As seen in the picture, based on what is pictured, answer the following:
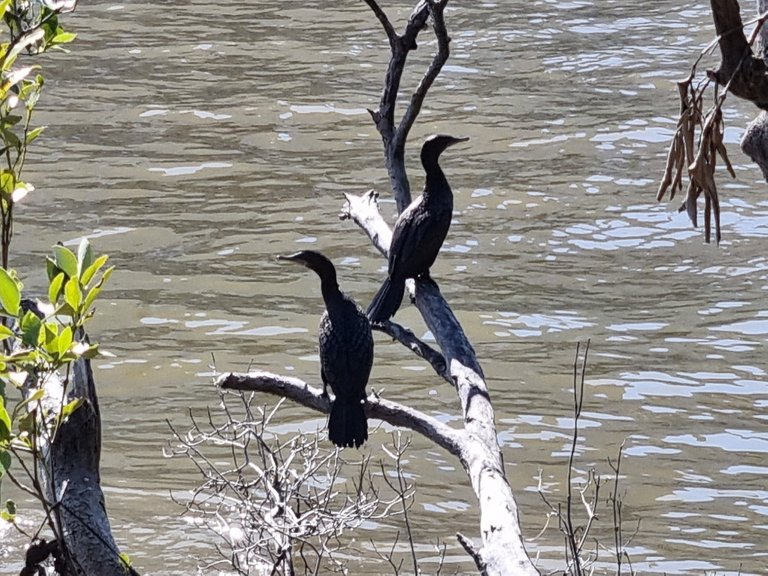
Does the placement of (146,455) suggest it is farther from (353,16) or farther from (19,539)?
(353,16)

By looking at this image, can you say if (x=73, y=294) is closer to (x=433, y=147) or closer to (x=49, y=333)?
(x=49, y=333)

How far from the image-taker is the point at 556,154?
10359mm

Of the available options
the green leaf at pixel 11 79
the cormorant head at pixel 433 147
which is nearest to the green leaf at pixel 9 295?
the green leaf at pixel 11 79

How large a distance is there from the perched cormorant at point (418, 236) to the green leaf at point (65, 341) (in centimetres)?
262

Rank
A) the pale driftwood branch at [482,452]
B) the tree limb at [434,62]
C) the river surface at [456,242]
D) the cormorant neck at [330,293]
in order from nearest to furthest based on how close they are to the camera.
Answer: the pale driftwood branch at [482,452], the tree limb at [434,62], the cormorant neck at [330,293], the river surface at [456,242]

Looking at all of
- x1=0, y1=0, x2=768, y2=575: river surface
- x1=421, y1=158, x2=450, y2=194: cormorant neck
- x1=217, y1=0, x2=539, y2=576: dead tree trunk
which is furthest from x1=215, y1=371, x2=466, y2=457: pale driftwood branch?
x1=0, y1=0, x2=768, y2=575: river surface

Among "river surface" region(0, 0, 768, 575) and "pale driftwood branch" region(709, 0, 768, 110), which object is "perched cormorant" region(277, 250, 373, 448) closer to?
"river surface" region(0, 0, 768, 575)

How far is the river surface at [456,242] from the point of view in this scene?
636 centimetres

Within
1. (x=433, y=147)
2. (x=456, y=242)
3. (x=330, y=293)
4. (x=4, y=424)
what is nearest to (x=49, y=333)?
(x=4, y=424)

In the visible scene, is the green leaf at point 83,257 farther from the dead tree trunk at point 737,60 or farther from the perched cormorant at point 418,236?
the perched cormorant at point 418,236

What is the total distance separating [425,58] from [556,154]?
7.47ft

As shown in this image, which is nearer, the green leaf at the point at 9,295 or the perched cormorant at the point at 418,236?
the green leaf at the point at 9,295

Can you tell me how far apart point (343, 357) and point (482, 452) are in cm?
129

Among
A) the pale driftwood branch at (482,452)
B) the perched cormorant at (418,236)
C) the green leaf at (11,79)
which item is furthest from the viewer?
the perched cormorant at (418,236)
